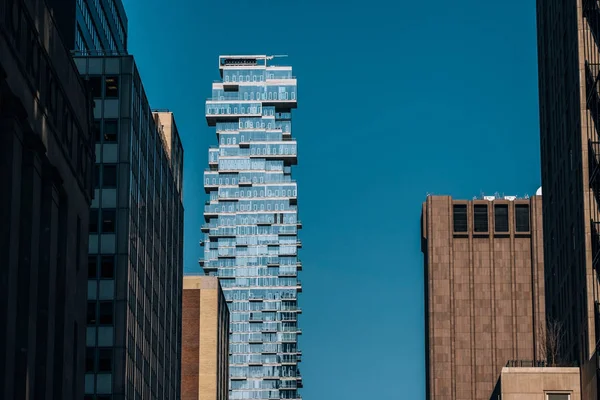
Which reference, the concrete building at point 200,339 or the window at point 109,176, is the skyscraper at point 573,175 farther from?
the concrete building at point 200,339

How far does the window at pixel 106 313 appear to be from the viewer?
106688mm

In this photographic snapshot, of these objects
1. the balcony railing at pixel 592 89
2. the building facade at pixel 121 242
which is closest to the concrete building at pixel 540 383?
the balcony railing at pixel 592 89

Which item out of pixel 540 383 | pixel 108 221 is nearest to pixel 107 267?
pixel 108 221

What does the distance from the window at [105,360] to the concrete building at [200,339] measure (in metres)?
66.3

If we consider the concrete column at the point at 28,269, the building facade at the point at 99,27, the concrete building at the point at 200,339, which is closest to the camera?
the concrete column at the point at 28,269

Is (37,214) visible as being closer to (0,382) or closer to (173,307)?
(0,382)

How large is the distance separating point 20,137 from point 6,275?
4929 mm

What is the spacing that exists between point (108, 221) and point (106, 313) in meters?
6.30

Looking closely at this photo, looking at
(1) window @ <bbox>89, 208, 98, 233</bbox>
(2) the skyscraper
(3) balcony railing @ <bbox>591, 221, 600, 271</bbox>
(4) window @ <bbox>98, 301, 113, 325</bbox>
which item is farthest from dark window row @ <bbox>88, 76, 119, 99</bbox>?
(3) balcony railing @ <bbox>591, 221, 600, 271</bbox>

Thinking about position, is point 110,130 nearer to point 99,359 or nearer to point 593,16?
point 99,359

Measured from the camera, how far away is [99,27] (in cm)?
12381

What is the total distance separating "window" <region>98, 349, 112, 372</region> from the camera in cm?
10562

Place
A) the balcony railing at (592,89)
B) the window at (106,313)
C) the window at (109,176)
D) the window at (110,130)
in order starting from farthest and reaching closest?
the window at (110,130) → the window at (109,176) → the window at (106,313) → the balcony railing at (592,89)

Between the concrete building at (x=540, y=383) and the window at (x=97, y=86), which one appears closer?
the concrete building at (x=540, y=383)
